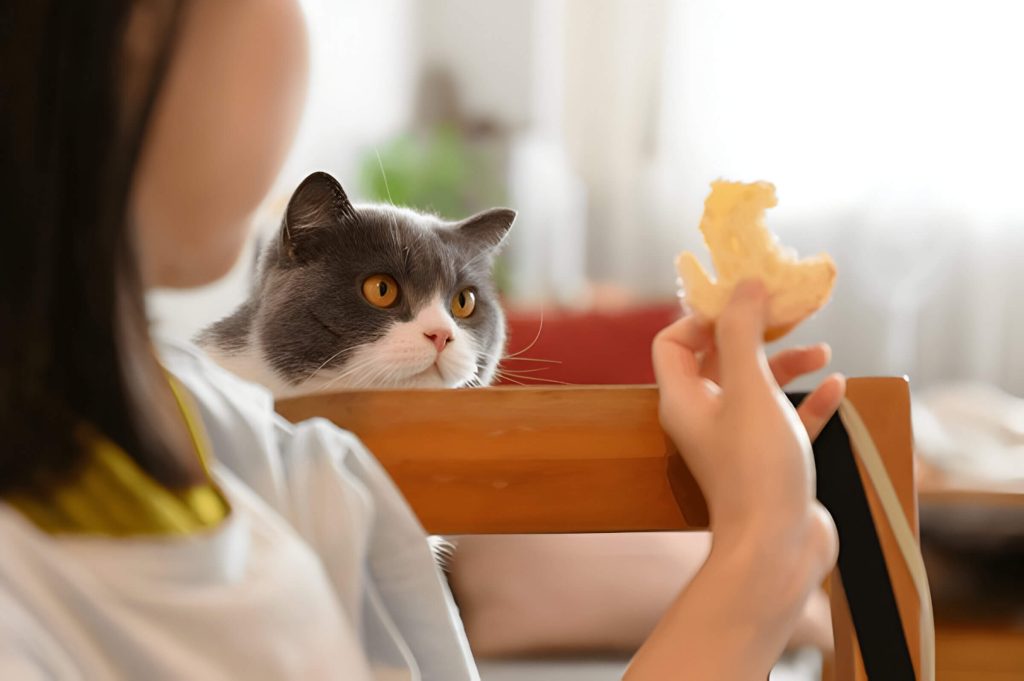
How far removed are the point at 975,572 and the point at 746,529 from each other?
1.01 m

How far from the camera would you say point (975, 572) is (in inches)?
46.3

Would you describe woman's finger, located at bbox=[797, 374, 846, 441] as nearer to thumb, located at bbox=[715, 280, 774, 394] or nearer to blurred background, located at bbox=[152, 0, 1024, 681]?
thumb, located at bbox=[715, 280, 774, 394]

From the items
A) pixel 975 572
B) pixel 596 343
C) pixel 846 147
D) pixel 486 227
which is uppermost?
pixel 486 227

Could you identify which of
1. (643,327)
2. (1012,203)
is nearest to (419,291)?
A: (643,327)

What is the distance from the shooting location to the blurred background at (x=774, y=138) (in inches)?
89.0

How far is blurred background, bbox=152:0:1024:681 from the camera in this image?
2258mm

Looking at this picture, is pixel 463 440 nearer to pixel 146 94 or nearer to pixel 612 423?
pixel 612 423

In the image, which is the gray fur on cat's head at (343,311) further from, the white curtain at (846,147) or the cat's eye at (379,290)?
the white curtain at (846,147)

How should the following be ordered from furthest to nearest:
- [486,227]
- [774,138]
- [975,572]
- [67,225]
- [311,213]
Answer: [774,138] < [975,572] < [486,227] < [311,213] < [67,225]

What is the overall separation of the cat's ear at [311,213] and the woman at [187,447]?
16 centimetres

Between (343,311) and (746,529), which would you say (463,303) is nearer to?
(343,311)

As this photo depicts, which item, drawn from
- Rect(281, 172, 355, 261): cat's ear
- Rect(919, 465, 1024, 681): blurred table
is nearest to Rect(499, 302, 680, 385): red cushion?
Rect(919, 465, 1024, 681): blurred table

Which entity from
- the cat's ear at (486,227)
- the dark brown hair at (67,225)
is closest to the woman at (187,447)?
the dark brown hair at (67,225)

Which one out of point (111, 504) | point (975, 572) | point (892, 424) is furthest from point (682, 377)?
point (975, 572)
